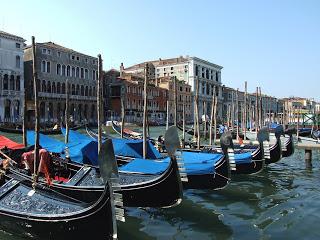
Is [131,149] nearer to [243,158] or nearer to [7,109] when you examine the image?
[243,158]

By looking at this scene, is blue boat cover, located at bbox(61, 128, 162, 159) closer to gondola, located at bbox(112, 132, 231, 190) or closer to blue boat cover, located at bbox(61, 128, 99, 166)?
blue boat cover, located at bbox(61, 128, 99, 166)

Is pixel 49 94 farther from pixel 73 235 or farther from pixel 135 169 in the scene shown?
pixel 73 235

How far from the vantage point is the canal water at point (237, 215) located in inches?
172

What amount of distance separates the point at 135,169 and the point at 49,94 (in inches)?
848

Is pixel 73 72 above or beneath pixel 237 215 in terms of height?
above

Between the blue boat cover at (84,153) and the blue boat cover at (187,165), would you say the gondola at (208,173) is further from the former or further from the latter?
the blue boat cover at (84,153)

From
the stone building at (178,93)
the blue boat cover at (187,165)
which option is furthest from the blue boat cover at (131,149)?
the stone building at (178,93)

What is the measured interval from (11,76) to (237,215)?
20895 mm

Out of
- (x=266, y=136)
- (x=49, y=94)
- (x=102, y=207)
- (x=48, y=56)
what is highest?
(x=48, y=56)

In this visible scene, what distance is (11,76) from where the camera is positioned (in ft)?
76.0

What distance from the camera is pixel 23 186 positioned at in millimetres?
4320

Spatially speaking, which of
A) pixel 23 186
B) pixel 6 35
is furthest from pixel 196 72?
pixel 23 186

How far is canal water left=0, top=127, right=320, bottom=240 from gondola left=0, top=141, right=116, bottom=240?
0.36 metres

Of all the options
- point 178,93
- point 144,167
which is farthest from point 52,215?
point 178,93
